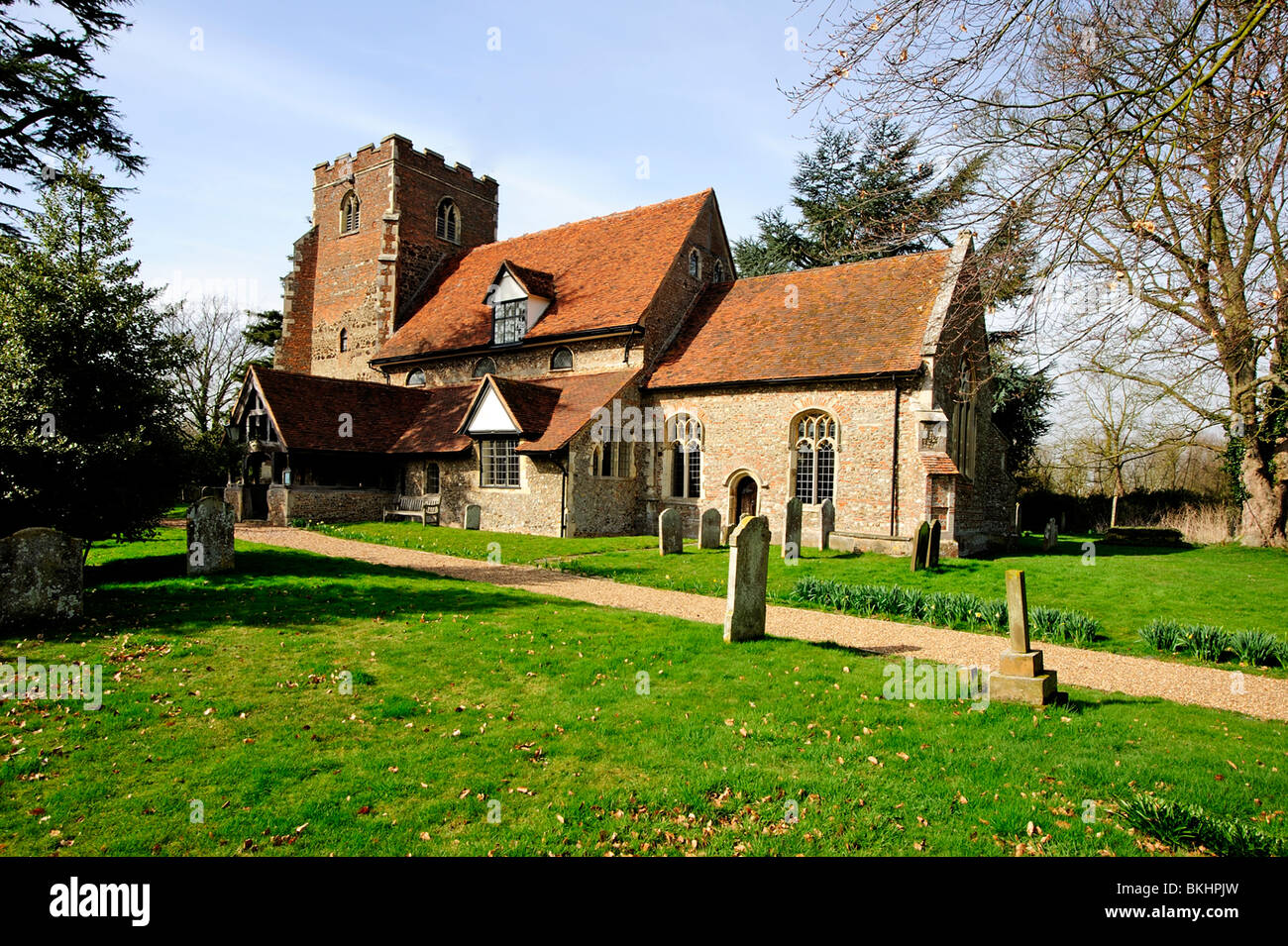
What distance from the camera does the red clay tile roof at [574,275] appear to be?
2409 cm

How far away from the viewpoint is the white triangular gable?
2130 centimetres

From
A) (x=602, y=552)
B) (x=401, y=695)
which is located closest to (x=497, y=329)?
(x=602, y=552)

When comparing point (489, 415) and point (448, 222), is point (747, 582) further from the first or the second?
point (448, 222)

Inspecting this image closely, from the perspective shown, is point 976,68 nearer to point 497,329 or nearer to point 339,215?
point 497,329

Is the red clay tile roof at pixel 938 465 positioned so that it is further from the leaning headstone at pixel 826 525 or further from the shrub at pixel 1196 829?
the shrub at pixel 1196 829

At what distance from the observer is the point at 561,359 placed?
2478 centimetres

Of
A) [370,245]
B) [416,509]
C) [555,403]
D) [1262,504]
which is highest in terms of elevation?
[370,245]

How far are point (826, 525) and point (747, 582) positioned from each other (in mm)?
10422

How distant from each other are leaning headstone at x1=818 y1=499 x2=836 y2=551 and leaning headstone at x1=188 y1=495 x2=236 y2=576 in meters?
13.8

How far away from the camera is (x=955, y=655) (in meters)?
8.92

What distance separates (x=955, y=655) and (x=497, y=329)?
2131cm

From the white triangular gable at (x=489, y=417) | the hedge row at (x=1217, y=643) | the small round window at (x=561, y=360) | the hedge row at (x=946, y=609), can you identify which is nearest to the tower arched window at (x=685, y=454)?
the small round window at (x=561, y=360)

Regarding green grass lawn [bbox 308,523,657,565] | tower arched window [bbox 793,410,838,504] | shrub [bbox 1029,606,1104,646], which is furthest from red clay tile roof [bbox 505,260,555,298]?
shrub [bbox 1029,606,1104,646]

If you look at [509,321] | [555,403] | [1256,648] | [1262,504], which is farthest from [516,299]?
[1262,504]
